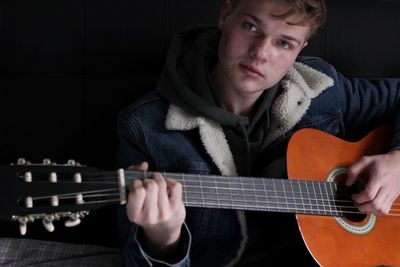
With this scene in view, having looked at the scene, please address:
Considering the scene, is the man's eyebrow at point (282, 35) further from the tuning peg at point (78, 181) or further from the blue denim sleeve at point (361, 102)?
the tuning peg at point (78, 181)

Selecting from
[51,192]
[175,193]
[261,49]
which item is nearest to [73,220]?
[51,192]

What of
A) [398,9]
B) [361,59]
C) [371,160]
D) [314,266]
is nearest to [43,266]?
[314,266]

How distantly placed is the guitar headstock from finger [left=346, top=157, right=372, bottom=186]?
52 cm

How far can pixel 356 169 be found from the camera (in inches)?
45.6

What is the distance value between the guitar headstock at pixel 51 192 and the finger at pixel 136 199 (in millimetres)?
26

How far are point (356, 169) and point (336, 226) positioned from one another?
0.12m

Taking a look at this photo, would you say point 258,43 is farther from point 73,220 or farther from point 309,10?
point 73,220

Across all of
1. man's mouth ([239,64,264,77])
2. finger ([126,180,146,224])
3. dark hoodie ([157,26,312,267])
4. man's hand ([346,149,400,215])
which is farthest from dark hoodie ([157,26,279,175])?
finger ([126,180,146,224])

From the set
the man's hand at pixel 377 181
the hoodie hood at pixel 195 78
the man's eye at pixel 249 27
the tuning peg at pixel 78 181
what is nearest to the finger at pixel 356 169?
the man's hand at pixel 377 181

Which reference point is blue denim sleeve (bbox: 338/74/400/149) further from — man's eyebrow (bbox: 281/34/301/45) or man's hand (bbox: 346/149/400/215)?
man's eyebrow (bbox: 281/34/301/45)

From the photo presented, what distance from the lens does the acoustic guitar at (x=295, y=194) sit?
2.65ft

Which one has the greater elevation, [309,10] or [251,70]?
[309,10]

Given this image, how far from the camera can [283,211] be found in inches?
42.0

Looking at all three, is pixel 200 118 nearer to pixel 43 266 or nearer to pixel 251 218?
pixel 251 218
